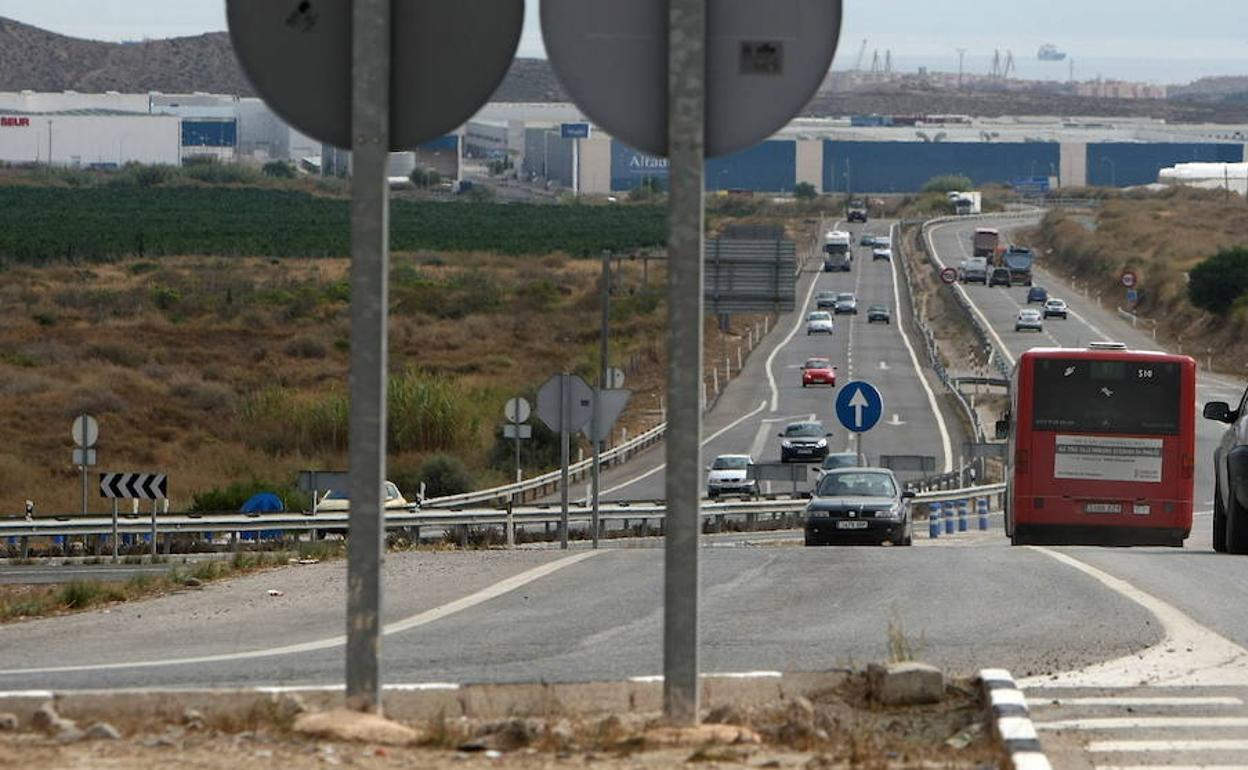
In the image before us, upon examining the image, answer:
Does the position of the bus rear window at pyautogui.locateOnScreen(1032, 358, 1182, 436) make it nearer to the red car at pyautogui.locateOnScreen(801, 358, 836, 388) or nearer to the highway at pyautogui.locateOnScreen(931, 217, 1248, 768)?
the highway at pyautogui.locateOnScreen(931, 217, 1248, 768)

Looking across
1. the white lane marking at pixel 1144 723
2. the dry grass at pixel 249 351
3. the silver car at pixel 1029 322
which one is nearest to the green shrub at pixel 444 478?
the dry grass at pixel 249 351

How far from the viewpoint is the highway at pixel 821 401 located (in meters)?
56.7

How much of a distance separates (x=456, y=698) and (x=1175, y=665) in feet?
14.4

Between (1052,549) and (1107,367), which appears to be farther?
(1107,367)

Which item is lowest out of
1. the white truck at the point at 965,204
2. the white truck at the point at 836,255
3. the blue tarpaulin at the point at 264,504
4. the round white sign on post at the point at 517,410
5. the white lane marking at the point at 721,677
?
the blue tarpaulin at the point at 264,504

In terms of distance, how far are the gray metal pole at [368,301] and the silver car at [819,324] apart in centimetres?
8834

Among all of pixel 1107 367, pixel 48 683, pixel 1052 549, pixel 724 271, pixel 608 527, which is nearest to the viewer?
pixel 48 683

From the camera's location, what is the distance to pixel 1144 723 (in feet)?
30.5

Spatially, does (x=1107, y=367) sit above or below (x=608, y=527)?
above

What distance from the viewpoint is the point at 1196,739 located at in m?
8.89

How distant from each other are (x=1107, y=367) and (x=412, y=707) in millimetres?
22043

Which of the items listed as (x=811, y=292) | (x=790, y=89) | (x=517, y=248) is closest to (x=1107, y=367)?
(x=790, y=89)

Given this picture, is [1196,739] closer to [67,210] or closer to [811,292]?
[811,292]

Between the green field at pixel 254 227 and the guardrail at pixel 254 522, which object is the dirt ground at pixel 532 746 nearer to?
the guardrail at pixel 254 522
